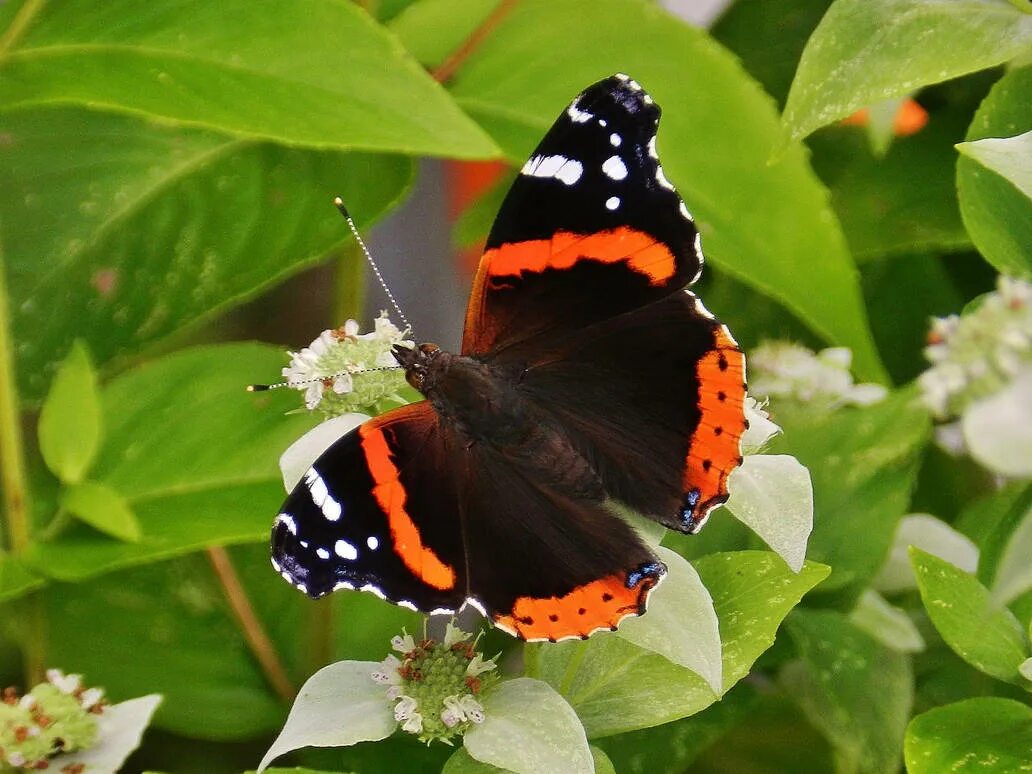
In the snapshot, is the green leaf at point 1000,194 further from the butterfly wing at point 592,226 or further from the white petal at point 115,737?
the white petal at point 115,737

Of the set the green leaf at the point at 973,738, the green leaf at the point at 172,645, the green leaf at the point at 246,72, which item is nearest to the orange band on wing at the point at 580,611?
the green leaf at the point at 973,738

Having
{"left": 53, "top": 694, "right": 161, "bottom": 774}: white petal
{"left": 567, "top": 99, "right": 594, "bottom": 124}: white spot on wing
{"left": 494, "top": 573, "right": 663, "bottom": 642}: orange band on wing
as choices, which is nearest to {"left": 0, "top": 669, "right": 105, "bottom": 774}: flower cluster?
{"left": 53, "top": 694, "right": 161, "bottom": 774}: white petal

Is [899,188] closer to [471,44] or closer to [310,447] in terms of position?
[471,44]

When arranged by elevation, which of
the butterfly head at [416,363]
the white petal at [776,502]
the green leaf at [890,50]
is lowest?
the butterfly head at [416,363]

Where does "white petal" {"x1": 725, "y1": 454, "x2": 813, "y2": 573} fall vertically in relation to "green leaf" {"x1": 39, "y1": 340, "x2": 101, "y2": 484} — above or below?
above

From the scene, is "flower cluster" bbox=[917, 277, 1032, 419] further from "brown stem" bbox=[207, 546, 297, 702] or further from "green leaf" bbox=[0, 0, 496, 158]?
"brown stem" bbox=[207, 546, 297, 702]

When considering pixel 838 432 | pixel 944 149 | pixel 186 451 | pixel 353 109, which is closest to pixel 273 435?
pixel 186 451
